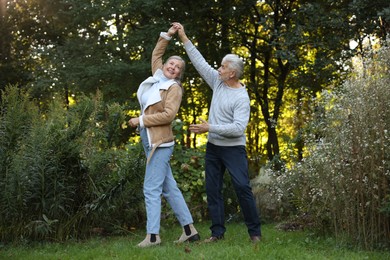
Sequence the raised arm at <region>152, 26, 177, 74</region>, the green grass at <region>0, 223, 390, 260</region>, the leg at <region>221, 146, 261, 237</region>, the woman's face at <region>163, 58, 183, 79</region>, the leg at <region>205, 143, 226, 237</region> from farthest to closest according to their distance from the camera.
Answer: the raised arm at <region>152, 26, 177, 74</region> < the leg at <region>205, 143, 226, 237</region> < the woman's face at <region>163, 58, 183, 79</region> < the leg at <region>221, 146, 261, 237</region> < the green grass at <region>0, 223, 390, 260</region>

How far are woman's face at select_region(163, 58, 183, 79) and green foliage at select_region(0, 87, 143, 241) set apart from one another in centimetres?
136

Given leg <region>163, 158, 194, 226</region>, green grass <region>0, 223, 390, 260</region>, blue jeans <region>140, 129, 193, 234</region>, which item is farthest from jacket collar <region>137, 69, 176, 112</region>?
green grass <region>0, 223, 390, 260</region>

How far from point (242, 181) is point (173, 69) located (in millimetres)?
1296

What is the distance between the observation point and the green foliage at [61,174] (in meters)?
5.77

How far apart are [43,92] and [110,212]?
1065 centimetres

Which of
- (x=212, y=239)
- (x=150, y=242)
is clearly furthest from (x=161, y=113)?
(x=212, y=239)

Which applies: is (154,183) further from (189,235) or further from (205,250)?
(205,250)

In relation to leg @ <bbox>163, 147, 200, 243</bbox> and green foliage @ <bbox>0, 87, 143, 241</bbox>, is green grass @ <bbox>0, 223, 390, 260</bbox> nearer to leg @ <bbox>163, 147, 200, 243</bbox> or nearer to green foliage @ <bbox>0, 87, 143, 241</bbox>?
leg @ <bbox>163, 147, 200, 243</bbox>

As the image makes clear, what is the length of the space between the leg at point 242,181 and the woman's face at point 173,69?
0.88 metres

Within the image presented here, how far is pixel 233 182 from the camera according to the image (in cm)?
530

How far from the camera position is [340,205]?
17.9ft

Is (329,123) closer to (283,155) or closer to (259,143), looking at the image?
(283,155)

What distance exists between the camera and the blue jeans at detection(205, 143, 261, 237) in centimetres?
529

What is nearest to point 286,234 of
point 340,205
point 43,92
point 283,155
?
point 340,205
